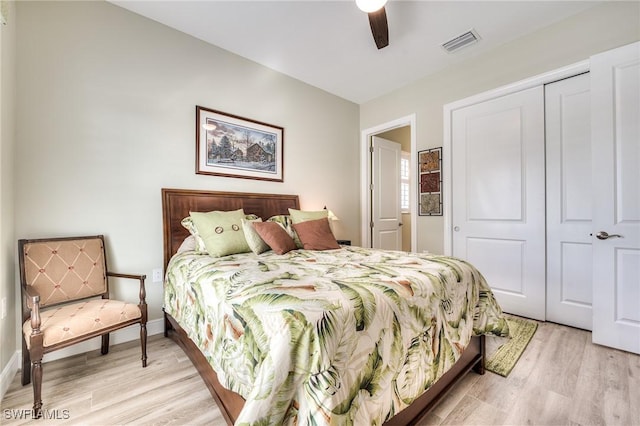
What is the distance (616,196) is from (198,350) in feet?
10.7

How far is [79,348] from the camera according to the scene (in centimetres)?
207

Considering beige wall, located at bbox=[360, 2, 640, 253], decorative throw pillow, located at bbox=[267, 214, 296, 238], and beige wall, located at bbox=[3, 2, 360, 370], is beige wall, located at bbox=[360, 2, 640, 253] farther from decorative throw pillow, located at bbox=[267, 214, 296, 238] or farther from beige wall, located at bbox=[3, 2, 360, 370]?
beige wall, located at bbox=[3, 2, 360, 370]

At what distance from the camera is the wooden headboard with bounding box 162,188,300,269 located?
2.48m

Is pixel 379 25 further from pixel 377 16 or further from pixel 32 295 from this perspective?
pixel 32 295

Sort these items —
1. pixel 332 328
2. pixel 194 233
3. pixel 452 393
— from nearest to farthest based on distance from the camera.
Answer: pixel 332 328 < pixel 452 393 < pixel 194 233

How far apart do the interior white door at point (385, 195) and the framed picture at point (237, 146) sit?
5.70 feet

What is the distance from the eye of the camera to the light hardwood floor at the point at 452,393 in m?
1.41

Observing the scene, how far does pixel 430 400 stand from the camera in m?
1.40

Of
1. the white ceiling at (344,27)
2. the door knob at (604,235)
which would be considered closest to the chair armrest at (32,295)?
the white ceiling at (344,27)

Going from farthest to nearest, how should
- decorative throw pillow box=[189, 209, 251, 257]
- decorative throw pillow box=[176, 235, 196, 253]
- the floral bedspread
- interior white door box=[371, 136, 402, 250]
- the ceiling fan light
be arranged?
interior white door box=[371, 136, 402, 250]
decorative throw pillow box=[176, 235, 196, 253]
decorative throw pillow box=[189, 209, 251, 257]
the ceiling fan light
the floral bedspread

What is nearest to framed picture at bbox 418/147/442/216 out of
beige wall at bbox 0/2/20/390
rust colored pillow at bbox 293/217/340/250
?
rust colored pillow at bbox 293/217/340/250

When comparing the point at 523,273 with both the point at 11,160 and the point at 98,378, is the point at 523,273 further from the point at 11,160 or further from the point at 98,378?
the point at 11,160

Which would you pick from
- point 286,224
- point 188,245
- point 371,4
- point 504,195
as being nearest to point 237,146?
point 286,224

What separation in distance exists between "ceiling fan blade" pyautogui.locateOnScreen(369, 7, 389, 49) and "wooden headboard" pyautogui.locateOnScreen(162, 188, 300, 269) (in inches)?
75.7
